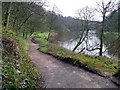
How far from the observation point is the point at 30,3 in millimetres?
20547

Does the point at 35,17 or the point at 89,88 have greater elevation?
the point at 35,17

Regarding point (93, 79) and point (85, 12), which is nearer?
point (93, 79)

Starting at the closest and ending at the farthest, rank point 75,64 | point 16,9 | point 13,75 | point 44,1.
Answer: point 13,75 < point 75,64 < point 16,9 < point 44,1

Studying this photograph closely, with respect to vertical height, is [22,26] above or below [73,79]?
above

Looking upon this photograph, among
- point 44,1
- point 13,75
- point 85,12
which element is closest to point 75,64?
point 13,75

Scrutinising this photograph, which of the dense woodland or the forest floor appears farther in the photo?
the forest floor

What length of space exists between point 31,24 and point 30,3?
11.5m

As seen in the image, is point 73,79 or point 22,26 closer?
point 73,79

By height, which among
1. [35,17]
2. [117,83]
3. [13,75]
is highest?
[35,17]

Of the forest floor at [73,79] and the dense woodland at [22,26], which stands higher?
the dense woodland at [22,26]

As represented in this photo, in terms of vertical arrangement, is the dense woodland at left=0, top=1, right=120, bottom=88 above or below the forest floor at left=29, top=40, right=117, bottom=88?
above

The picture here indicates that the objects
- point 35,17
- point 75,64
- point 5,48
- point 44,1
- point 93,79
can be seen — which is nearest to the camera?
point 5,48

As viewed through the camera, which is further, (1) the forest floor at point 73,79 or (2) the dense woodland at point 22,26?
(1) the forest floor at point 73,79

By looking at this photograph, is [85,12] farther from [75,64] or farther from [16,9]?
[75,64]
